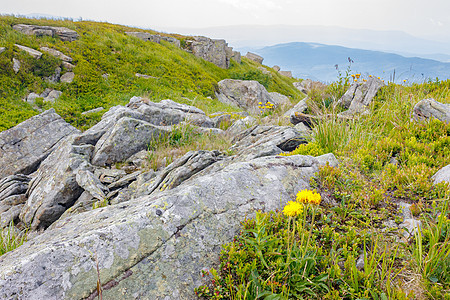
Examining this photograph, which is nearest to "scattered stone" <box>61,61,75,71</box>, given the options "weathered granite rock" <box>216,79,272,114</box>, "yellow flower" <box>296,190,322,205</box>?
"weathered granite rock" <box>216,79,272,114</box>

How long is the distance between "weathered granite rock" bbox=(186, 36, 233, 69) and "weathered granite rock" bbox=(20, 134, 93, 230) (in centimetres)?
3107

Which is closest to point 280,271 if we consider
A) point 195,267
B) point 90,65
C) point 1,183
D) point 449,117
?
point 195,267

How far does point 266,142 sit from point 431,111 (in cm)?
445

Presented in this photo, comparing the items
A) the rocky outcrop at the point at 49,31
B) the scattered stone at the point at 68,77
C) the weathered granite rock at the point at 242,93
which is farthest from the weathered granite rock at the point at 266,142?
the rocky outcrop at the point at 49,31

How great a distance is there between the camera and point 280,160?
14.6ft

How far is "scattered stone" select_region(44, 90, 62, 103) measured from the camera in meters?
16.2

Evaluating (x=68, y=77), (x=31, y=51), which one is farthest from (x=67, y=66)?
(x=31, y=51)

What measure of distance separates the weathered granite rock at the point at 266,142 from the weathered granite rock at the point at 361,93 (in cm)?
494

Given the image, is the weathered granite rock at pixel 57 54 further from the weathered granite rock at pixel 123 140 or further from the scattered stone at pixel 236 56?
the scattered stone at pixel 236 56

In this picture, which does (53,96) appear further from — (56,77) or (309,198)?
(309,198)

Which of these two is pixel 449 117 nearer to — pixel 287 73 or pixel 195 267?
pixel 195 267

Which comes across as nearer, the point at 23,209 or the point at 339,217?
the point at 339,217

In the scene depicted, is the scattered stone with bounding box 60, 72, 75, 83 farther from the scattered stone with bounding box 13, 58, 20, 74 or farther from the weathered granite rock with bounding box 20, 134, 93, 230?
the weathered granite rock with bounding box 20, 134, 93, 230

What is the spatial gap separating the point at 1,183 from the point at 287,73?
242 feet
